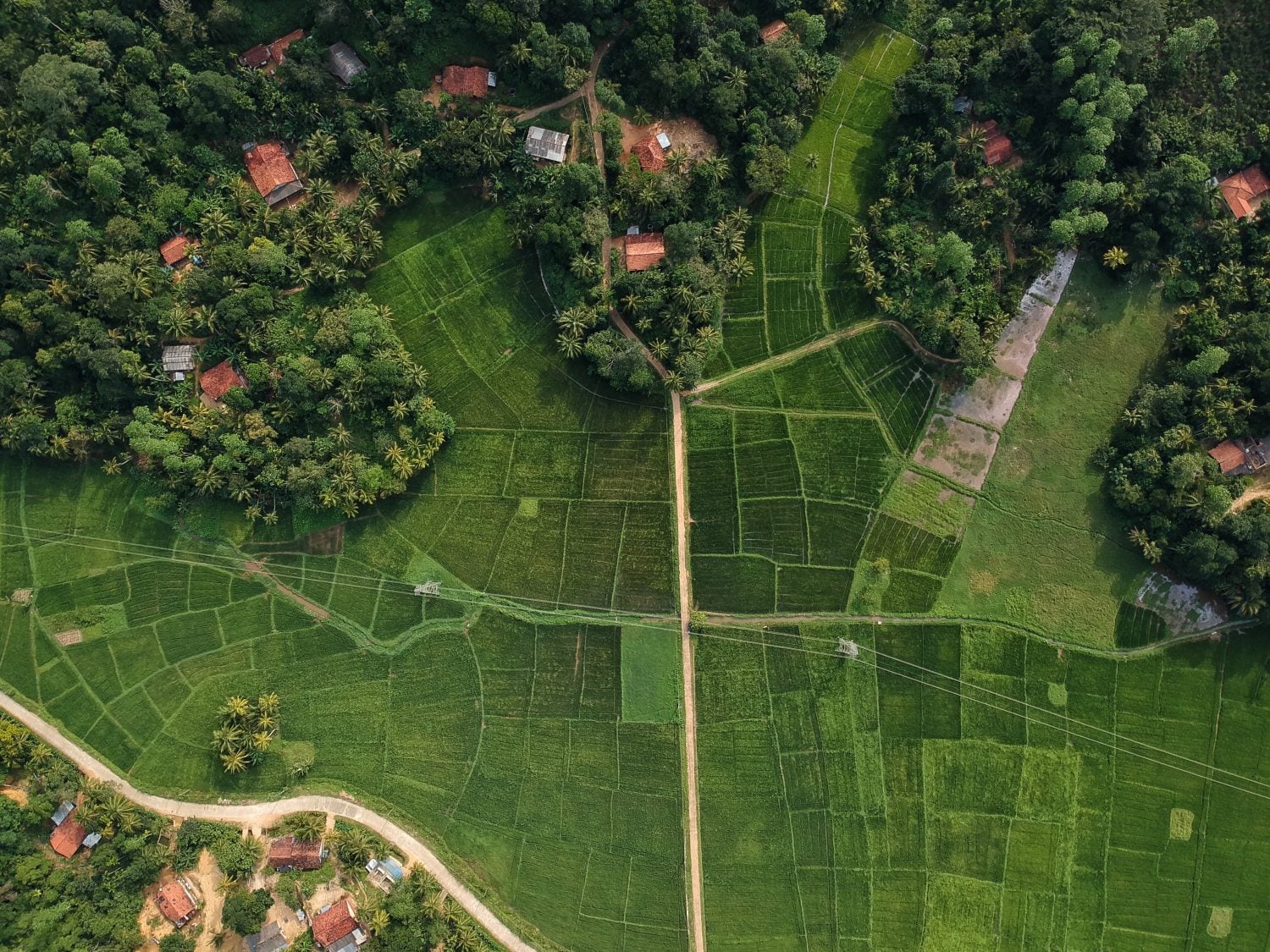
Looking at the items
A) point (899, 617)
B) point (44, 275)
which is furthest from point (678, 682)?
point (44, 275)

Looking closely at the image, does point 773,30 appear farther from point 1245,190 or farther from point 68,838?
point 68,838

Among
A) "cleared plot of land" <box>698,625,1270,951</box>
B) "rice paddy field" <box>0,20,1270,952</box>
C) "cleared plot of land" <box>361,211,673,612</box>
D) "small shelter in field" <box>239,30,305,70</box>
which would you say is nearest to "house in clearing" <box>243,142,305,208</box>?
"small shelter in field" <box>239,30,305,70</box>

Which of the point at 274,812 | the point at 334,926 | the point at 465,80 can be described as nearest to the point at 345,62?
the point at 465,80

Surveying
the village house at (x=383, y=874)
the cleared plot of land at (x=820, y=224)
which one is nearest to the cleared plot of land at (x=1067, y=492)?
the cleared plot of land at (x=820, y=224)

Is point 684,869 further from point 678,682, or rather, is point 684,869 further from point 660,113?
point 660,113

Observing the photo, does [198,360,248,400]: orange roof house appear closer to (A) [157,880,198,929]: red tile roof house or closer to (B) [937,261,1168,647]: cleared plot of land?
(A) [157,880,198,929]: red tile roof house
